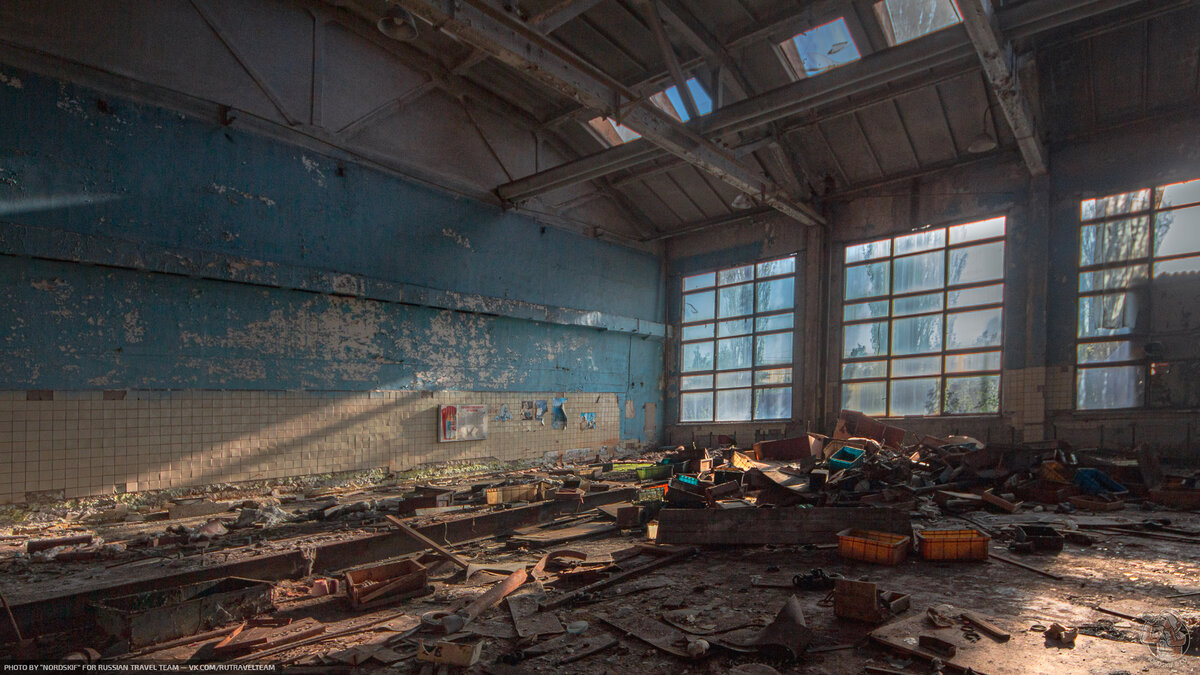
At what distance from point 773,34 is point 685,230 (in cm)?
582

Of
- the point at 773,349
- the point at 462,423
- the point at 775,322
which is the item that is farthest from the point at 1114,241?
the point at 462,423

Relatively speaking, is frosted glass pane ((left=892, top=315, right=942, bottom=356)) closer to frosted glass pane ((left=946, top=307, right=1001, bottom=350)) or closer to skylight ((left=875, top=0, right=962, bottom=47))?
frosted glass pane ((left=946, top=307, right=1001, bottom=350))

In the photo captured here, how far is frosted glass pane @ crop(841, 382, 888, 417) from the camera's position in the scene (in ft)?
38.1

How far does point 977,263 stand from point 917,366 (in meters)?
2.24

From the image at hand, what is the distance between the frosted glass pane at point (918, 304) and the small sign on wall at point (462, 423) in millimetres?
8703

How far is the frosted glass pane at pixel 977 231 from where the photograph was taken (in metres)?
10.5

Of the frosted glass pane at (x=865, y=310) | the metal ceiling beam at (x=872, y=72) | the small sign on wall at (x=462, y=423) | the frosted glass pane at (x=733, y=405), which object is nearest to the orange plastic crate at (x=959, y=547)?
the metal ceiling beam at (x=872, y=72)

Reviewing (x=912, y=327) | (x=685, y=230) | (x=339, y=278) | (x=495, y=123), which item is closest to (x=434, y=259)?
(x=339, y=278)

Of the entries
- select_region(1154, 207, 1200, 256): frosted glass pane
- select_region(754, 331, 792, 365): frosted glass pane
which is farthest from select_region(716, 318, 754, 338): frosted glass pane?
select_region(1154, 207, 1200, 256): frosted glass pane

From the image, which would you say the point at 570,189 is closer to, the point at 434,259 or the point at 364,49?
the point at 434,259

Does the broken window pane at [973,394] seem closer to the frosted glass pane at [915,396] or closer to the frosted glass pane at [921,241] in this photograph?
the frosted glass pane at [915,396]

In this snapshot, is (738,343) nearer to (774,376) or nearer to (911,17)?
(774,376)

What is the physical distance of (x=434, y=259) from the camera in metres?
10.5

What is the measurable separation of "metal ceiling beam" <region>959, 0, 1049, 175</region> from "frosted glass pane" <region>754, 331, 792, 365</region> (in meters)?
5.53
